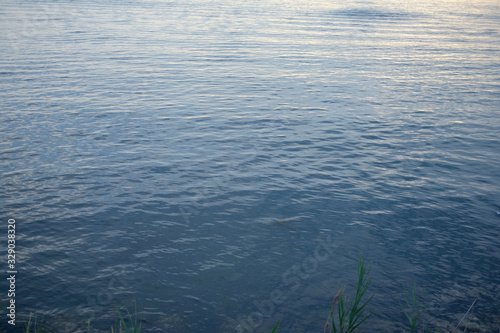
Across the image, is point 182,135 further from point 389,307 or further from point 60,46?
point 60,46

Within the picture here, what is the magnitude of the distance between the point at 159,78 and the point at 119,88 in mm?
3383

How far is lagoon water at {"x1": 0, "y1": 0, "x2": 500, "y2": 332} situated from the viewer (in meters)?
9.73

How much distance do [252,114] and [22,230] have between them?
12016 millimetres

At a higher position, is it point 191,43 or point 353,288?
point 191,43

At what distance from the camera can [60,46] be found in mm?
37312

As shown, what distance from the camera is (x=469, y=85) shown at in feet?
89.9

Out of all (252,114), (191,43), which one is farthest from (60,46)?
(252,114)

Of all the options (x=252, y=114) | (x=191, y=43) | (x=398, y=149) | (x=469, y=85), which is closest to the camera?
(x=398, y=149)

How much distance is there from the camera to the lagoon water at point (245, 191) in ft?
31.9

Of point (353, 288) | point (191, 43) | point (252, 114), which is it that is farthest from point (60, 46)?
point (353, 288)

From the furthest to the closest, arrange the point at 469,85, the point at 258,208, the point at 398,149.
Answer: the point at 469,85 < the point at 398,149 < the point at 258,208

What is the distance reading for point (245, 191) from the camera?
14.3 metres

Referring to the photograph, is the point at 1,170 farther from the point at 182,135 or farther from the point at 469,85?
the point at 469,85

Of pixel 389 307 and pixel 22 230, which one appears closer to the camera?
pixel 389 307
